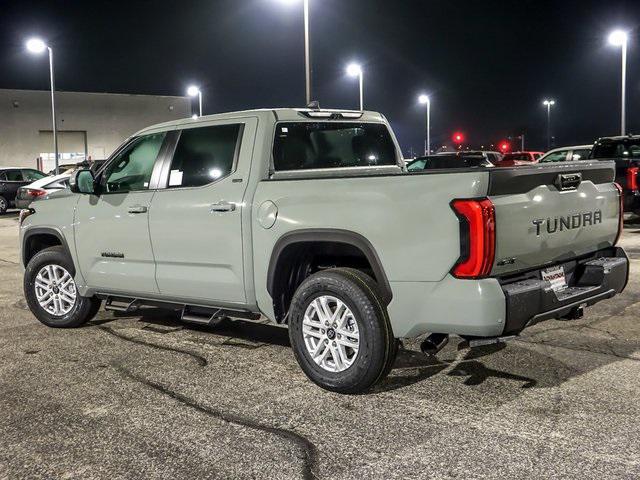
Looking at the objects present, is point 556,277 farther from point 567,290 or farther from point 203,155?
point 203,155

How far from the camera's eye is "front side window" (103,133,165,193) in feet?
20.2

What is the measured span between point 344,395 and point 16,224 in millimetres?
18075

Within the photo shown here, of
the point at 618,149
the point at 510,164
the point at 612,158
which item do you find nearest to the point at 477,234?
the point at 612,158

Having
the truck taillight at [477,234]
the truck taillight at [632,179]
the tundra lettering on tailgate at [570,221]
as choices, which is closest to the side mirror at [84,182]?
the truck taillight at [477,234]

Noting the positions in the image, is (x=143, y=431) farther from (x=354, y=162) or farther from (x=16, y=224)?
(x=16, y=224)

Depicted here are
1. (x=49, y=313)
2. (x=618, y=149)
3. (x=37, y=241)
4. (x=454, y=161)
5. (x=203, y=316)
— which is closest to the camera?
(x=203, y=316)

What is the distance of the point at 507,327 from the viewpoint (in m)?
4.19

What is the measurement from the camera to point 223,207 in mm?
5336

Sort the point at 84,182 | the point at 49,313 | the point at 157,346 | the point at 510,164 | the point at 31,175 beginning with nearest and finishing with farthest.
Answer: the point at 157,346, the point at 84,182, the point at 49,313, the point at 510,164, the point at 31,175

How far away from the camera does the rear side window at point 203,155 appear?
5574 millimetres

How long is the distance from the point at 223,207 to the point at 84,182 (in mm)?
1611

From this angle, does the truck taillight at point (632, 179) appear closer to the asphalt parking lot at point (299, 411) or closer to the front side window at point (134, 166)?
the asphalt parking lot at point (299, 411)

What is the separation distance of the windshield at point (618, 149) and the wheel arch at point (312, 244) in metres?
13.8

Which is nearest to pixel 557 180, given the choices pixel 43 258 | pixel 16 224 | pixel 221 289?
pixel 221 289
